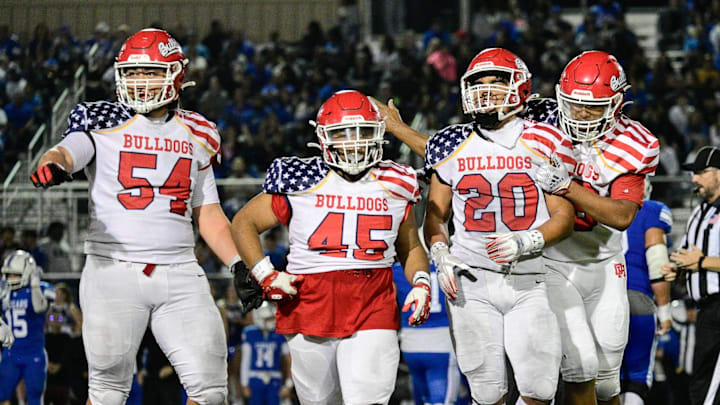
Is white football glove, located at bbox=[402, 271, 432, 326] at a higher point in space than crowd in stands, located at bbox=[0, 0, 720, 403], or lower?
lower

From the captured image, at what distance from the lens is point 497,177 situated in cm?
520

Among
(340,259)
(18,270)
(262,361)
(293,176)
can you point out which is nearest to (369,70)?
(262,361)

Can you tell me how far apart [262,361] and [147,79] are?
238 inches

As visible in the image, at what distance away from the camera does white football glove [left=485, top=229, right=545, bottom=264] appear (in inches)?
195

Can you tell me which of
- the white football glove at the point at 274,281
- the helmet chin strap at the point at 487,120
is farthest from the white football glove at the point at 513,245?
the white football glove at the point at 274,281

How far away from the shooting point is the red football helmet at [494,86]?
5.27 metres

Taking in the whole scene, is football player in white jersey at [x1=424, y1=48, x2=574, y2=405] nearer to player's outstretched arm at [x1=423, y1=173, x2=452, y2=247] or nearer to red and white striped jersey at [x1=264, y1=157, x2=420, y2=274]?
player's outstretched arm at [x1=423, y1=173, x2=452, y2=247]

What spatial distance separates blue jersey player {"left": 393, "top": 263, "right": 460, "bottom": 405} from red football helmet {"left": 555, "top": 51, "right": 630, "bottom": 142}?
94.9 inches

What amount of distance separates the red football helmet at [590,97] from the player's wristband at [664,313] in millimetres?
2089

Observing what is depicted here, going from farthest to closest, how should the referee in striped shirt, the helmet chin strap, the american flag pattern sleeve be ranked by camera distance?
1. the referee in striped shirt
2. the helmet chin strap
3. the american flag pattern sleeve

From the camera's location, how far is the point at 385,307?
503 cm

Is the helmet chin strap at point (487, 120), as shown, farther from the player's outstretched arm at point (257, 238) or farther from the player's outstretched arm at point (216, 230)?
the player's outstretched arm at point (216, 230)

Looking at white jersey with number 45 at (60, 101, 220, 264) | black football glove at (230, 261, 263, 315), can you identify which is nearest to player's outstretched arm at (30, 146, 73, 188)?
white jersey with number 45 at (60, 101, 220, 264)

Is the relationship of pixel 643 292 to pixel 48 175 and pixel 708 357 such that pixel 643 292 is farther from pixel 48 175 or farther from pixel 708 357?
pixel 48 175
